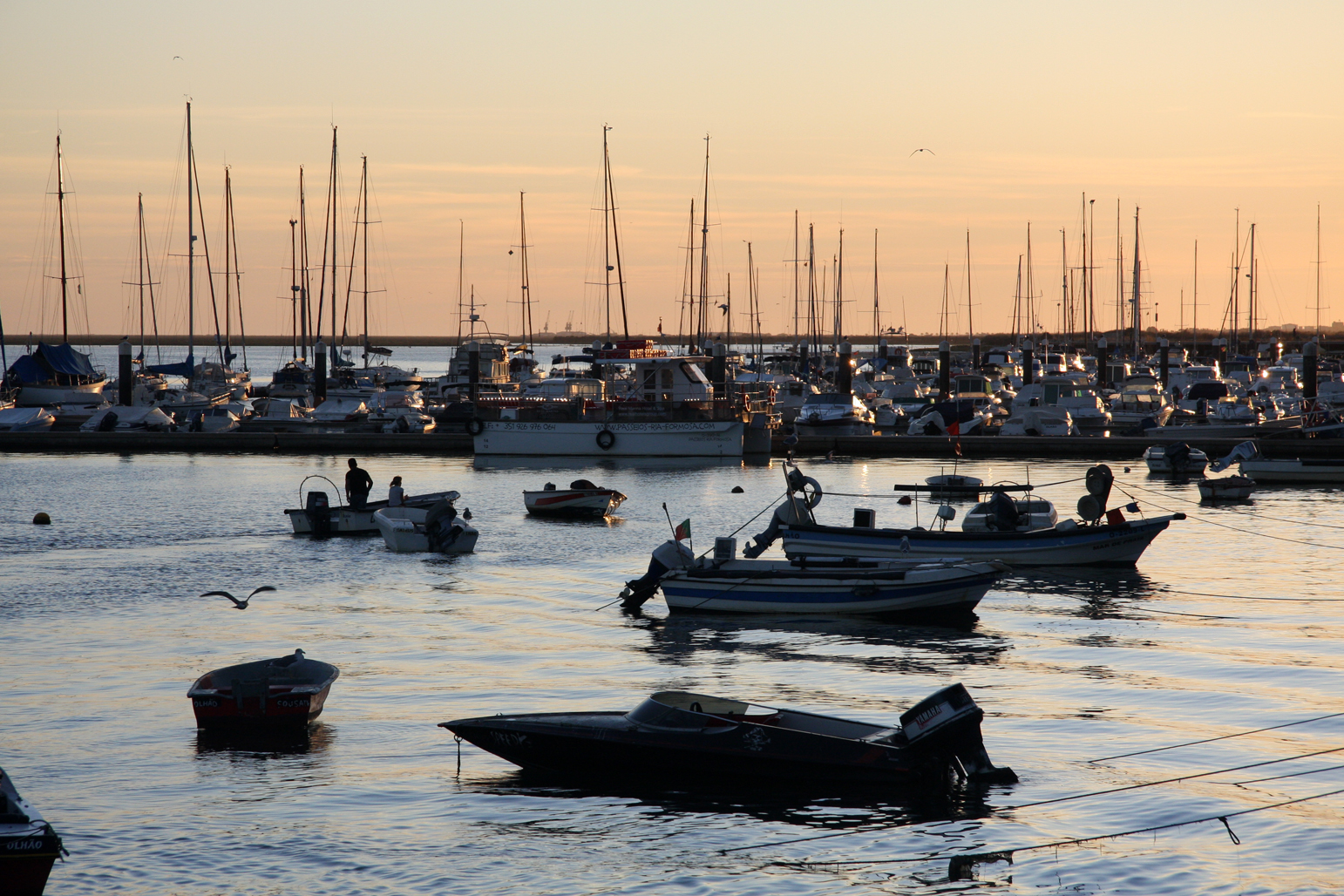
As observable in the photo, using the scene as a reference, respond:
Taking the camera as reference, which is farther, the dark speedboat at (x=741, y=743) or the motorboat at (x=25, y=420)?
the motorboat at (x=25, y=420)

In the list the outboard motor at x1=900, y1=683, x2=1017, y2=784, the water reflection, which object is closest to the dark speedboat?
the outboard motor at x1=900, y1=683, x2=1017, y2=784

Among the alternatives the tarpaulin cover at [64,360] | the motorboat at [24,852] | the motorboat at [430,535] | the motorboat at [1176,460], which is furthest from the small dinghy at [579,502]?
the tarpaulin cover at [64,360]

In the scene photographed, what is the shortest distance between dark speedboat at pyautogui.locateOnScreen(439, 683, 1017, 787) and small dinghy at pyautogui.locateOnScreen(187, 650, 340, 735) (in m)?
2.41

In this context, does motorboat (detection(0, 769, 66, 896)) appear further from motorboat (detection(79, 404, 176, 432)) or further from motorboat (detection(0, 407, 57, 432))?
motorboat (detection(0, 407, 57, 432))

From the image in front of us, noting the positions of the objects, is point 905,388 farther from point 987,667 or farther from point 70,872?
point 70,872

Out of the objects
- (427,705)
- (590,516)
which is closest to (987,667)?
(427,705)

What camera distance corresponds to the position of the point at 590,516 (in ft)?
133

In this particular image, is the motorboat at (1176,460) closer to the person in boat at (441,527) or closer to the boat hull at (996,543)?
the boat hull at (996,543)

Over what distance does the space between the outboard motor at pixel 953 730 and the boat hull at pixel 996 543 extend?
1335 cm

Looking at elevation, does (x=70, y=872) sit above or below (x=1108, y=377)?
below

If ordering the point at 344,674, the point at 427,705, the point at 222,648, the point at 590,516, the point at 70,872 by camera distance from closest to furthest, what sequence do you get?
the point at 70,872
the point at 427,705
the point at 344,674
the point at 222,648
the point at 590,516

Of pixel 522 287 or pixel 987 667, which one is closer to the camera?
pixel 987 667

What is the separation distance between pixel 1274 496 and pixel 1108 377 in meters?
45.1

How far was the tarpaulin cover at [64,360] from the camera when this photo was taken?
7994cm
